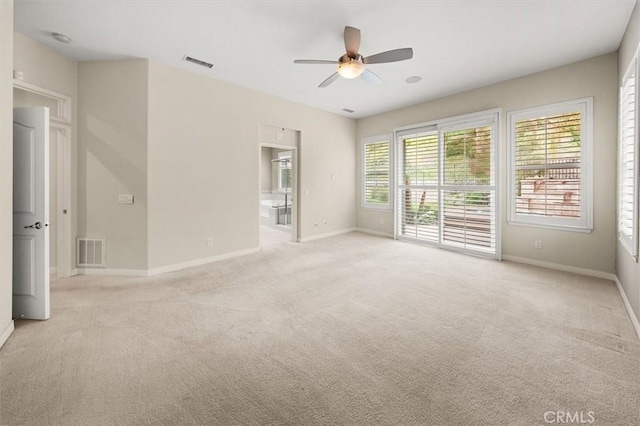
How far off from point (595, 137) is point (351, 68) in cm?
363

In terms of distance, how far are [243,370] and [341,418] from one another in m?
0.78

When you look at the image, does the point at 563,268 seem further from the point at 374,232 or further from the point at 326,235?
the point at 326,235

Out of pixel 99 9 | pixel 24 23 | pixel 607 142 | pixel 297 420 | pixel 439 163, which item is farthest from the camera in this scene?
pixel 439 163

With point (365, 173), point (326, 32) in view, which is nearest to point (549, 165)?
point (326, 32)

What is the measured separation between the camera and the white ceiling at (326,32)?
9.48 feet

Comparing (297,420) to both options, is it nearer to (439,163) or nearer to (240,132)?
(240,132)

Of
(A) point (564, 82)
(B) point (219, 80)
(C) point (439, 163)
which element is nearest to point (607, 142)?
(A) point (564, 82)

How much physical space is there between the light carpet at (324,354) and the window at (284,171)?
601 cm

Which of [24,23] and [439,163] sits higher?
[24,23]

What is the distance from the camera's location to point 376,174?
732 centimetres

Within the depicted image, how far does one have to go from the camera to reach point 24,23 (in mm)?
3127

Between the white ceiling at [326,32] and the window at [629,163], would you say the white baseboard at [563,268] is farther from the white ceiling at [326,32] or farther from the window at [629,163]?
the white ceiling at [326,32]

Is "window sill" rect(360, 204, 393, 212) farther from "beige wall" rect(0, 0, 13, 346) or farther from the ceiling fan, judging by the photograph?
"beige wall" rect(0, 0, 13, 346)

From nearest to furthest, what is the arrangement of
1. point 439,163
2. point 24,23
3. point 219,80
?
point 24,23 < point 219,80 < point 439,163
